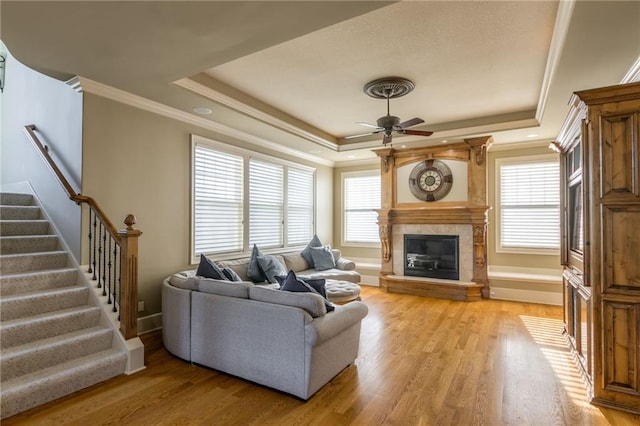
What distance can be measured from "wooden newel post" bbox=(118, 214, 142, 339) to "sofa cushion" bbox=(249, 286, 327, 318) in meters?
1.26

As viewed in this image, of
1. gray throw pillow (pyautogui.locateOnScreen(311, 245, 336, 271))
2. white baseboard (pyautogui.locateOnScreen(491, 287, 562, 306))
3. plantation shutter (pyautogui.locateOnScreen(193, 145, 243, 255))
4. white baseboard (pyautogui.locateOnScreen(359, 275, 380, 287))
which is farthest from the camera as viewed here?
white baseboard (pyautogui.locateOnScreen(359, 275, 380, 287))

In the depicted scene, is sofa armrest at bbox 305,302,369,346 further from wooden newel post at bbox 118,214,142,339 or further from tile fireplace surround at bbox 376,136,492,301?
tile fireplace surround at bbox 376,136,492,301

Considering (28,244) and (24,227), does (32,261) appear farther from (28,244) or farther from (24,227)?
(24,227)

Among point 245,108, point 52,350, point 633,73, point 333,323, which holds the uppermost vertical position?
point 245,108

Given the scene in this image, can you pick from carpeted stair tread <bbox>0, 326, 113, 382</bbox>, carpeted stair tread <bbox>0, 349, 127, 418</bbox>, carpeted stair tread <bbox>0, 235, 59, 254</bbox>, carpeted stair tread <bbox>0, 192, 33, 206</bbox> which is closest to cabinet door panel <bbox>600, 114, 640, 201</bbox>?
carpeted stair tread <bbox>0, 349, 127, 418</bbox>

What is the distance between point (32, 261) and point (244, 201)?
2.79 metres

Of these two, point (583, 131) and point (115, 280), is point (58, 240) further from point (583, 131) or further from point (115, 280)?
point (583, 131)

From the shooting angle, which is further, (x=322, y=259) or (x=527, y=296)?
(x=322, y=259)

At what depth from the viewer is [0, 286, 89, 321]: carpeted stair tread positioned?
115 inches

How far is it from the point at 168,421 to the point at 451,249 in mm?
5293

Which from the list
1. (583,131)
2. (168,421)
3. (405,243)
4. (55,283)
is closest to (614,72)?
(583,131)

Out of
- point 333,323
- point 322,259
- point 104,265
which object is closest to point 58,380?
point 104,265

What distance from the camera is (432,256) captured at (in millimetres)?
6465

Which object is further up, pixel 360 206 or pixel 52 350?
pixel 360 206
